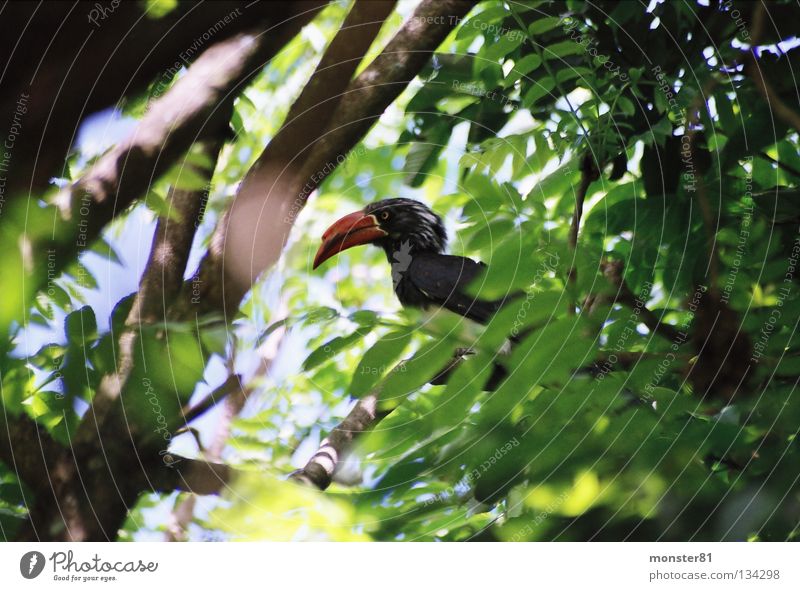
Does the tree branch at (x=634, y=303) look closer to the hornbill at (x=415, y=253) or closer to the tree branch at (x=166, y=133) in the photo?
the hornbill at (x=415, y=253)

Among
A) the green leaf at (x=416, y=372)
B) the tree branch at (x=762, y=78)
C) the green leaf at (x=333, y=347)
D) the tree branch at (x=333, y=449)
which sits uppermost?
the tree branch at (x=762, y=78)

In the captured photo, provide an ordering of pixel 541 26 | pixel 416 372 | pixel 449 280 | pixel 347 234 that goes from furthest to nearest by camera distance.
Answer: pixel 449 280
pixel 347 234
pixel 541 26
pixel 416 372

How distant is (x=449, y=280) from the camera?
1245mm

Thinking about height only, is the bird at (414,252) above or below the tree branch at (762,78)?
below

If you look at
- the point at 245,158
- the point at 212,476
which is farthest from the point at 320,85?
the point at 212,476

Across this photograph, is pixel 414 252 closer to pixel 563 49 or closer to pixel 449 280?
pixel 449 280

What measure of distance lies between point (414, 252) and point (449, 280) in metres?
0.09

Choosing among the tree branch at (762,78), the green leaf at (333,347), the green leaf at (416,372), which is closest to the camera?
the green leaf at (416,372)

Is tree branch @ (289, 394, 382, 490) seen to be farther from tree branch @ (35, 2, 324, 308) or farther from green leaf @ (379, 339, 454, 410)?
tree branch @ (35, 2, 324, 308)

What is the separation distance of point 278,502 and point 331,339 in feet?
0.79

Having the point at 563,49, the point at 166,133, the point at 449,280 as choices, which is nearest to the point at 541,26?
the point at 563,49

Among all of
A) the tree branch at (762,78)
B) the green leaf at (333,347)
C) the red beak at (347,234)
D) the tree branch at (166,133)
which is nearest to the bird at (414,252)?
the red beak at (347,234)

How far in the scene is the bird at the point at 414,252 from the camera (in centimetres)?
107

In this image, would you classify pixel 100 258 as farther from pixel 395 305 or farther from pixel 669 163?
pixel 669 163
